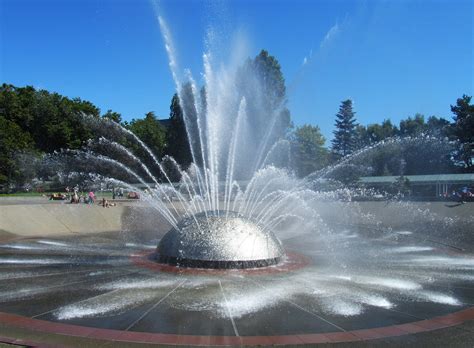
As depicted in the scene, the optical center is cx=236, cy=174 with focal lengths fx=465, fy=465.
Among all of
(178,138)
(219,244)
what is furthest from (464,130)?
(219,244)

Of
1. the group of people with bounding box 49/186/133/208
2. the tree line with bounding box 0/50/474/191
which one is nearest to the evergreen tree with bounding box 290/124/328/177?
the tree line with bounding box 0/50/474/191

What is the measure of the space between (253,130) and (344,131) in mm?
26386

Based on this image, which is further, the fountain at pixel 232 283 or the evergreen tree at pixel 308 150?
the evergreen tree at pixel 308 150

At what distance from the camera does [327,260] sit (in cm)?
1248

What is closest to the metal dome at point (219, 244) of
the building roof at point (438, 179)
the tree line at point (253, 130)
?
the tree line at point (253, 130)

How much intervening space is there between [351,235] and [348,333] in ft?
43.1

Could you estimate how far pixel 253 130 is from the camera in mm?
51406

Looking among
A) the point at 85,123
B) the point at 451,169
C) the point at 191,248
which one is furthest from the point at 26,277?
the point at 451,169

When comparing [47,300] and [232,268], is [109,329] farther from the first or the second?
[232,268]

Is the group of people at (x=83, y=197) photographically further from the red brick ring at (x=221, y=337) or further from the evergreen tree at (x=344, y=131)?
the evergreen tree at (x=344, y=131)

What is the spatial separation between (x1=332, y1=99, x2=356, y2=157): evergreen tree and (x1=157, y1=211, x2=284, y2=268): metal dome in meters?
63.2

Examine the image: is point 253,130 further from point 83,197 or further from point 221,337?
point 221,337

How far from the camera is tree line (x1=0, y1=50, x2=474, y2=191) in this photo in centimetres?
5191

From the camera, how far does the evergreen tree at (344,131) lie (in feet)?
239
